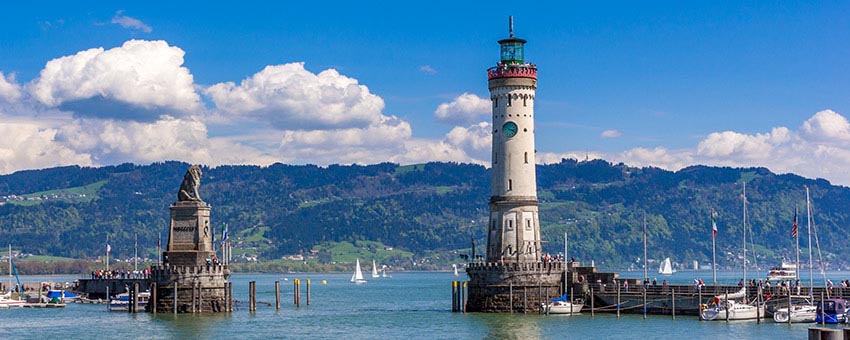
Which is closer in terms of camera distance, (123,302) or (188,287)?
(188,287)

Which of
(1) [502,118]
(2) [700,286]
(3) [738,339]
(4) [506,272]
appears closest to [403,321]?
(4) [506,272]

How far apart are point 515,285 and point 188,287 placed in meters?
25.3

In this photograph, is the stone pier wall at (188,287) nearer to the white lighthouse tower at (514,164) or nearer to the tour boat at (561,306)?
the white lighthouse tower at (514,164)

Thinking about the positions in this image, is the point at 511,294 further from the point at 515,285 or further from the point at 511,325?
the point at 511,325

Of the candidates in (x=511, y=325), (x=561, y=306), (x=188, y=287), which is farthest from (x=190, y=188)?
(x=561, y=306)

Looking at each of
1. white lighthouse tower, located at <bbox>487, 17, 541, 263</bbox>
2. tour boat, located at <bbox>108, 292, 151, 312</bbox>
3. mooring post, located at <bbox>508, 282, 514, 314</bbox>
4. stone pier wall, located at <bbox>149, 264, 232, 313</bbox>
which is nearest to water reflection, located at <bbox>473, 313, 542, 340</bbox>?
mooring post, located at <bbox>508, 282, 514, 314</bbox>

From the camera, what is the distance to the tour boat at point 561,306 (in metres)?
96.8

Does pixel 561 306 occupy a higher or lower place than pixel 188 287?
lower

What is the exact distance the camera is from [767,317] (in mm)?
90125

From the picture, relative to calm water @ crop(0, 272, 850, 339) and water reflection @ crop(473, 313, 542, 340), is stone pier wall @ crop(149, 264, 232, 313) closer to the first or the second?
calm water @ crop(0, 272, 850, 339)

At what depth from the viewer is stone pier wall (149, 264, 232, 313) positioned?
331ft

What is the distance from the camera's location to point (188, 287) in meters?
101

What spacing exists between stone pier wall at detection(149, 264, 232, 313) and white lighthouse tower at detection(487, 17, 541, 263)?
22.1 meters

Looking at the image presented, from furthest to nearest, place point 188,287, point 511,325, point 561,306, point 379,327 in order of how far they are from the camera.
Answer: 1. point 188,287
2. point 379,327
3. point 561,306
4. point 511,325
